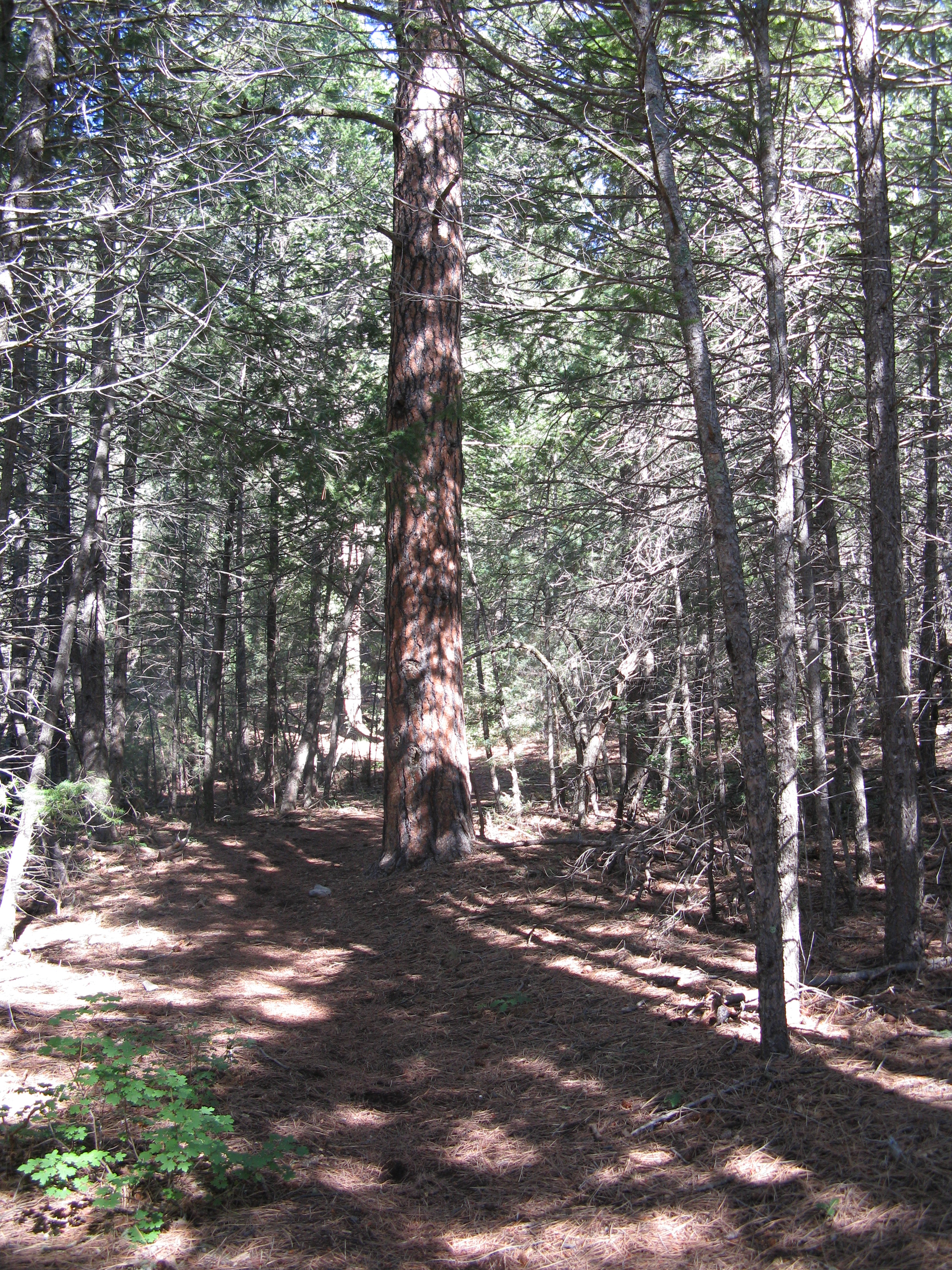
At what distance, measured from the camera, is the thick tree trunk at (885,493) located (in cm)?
473

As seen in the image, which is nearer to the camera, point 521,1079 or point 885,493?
point 521,1079

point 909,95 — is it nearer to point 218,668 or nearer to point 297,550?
point 297,550

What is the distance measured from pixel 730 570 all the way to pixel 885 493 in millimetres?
1860

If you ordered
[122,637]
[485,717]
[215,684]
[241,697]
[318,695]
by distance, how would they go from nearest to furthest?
[485,717] < [318,695] < [122,637] < [215,684] < [241,697]

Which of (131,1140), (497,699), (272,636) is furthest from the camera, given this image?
(272,636)

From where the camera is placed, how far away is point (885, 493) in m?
4.89

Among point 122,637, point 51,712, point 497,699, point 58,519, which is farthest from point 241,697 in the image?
point 51,712

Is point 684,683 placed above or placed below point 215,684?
below

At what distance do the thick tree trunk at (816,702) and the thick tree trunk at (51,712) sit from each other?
218 inches

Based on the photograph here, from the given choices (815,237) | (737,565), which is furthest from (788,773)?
(815,237)

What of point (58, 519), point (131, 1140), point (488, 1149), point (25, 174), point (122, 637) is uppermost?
point (25, 174)

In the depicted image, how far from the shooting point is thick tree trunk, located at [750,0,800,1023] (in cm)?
437

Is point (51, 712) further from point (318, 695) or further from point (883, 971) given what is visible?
point (883, 971)

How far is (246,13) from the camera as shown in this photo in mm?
7059
